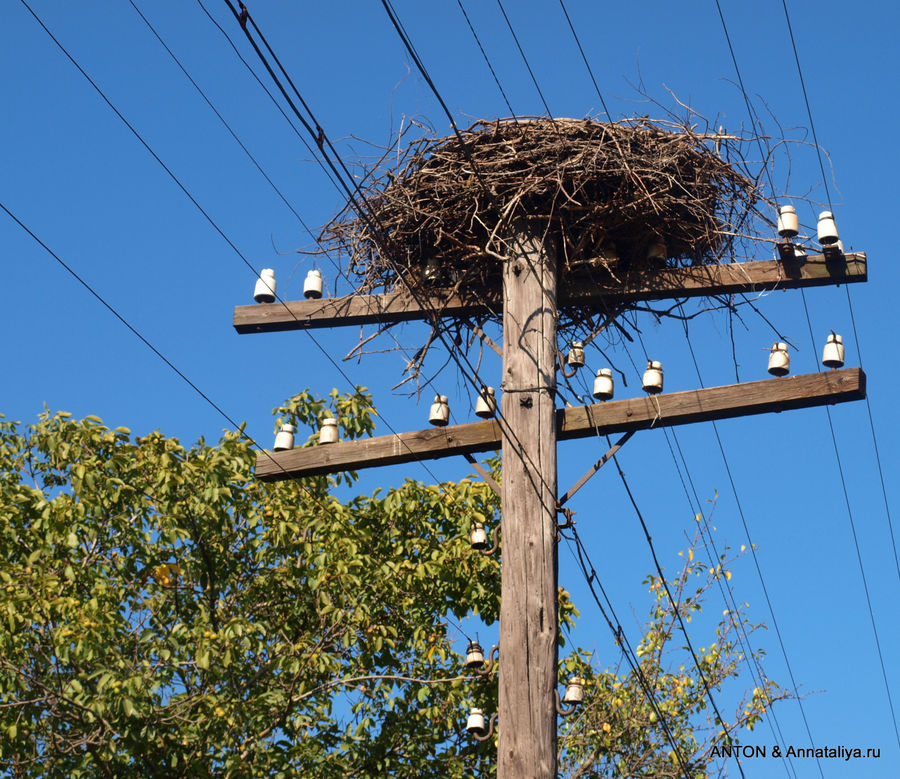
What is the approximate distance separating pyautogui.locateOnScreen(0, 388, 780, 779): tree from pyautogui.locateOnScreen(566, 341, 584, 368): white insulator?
3.07 meters

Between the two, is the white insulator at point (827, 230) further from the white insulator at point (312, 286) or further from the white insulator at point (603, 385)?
the white insulator at point (312, 286)

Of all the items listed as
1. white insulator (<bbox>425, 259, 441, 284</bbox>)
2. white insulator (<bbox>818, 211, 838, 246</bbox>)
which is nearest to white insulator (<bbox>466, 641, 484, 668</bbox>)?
white insulator (<bbox>425, 259, 441, 284</bbox>)

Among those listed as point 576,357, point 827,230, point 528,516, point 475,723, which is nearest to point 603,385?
point 576,357

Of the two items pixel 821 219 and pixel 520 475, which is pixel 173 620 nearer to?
pixel 520 475

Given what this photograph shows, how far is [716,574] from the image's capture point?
33.5 ft

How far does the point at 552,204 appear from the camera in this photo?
695 centimetres

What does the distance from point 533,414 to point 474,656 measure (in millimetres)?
1311

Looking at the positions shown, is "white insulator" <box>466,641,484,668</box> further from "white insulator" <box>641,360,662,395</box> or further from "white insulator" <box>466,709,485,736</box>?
"white insulator" <box>641,360,662,395</box>

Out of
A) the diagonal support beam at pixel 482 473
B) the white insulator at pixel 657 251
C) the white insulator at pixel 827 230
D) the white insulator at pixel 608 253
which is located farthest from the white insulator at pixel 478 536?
the white insulator at pixel 827 230

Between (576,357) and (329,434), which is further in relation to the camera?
(329,434)

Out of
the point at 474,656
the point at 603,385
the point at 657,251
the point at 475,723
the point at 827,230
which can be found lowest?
the point at 475,723

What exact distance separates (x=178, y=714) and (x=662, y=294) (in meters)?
4.55

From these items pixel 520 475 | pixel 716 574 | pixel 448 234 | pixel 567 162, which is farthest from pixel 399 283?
pixel 716 574

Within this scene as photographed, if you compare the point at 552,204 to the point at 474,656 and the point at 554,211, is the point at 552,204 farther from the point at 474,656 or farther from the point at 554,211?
the point at 474,656
